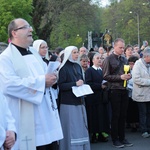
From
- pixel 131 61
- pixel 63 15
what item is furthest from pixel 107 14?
pixel 131 61

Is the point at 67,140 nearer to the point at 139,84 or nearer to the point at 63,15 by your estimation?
the point at 139,84

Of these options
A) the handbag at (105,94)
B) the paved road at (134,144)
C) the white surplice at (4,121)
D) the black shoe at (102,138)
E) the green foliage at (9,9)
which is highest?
the green foliage at (9,9)

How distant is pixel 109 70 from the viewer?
6.77 meters

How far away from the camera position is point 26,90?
3.88 meters

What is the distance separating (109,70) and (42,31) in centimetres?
2659

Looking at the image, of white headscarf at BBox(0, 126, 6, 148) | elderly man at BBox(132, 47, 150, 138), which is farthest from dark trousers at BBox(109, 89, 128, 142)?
white headscarf at BBox(0, 126, 6, 148)

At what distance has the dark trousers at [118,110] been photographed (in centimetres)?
673

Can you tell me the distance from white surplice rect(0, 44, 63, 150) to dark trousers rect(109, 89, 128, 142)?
2789mm

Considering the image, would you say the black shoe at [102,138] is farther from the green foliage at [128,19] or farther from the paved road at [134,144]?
the green foliage at [128,19]

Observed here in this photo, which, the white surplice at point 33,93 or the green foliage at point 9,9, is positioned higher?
the green foliage at point 9,9

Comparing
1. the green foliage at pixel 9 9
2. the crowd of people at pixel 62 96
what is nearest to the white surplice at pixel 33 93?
the crowd of people at pixel 62 96

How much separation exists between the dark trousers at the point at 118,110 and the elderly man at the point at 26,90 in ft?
9.33

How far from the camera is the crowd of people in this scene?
3873mm

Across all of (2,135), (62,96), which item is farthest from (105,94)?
(2,135)
